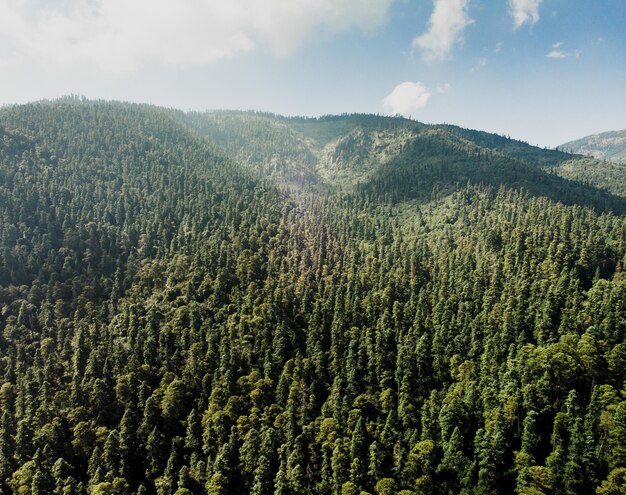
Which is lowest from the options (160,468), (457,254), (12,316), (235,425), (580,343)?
(160,468)

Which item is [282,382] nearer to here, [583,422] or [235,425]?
[235,425]

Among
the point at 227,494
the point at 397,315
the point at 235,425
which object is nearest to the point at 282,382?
the point at 235,425

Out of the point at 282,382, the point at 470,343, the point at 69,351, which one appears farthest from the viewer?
the point at 69,351

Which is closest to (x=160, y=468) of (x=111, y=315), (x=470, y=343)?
(x=111, y=315)

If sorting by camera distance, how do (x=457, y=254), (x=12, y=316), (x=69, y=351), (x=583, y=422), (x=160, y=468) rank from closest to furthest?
(x=583, y=422) → (x=160, y=468) → (x=69, y=351) → (x=12, y=316) → (x=457, y=254)

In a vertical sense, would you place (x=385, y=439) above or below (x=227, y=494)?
above

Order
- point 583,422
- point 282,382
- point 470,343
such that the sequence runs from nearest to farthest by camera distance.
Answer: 1. point 583,422
2. point 282,382
3. point 470,343

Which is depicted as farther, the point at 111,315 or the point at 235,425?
the point at 111,315

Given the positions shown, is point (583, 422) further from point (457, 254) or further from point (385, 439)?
point (457, 254)

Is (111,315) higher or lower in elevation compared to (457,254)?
lower
